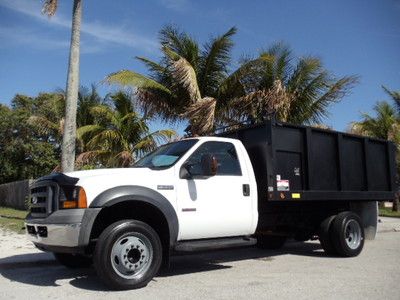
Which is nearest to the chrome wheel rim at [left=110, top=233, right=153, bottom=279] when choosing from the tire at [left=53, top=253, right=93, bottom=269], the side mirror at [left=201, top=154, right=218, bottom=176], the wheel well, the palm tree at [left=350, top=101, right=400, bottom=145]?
the wheel well

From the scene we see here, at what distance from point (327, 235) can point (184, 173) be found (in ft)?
12.3

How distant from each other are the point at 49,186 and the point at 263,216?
3.92 metres

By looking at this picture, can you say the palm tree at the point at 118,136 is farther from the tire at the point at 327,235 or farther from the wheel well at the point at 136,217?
the wheel well at the point at 136,217

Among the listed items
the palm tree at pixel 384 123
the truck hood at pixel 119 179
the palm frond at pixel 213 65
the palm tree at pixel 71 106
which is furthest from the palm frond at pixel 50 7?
the palm tree at pixel 384 123

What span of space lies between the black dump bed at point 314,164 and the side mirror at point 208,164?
1.45 meters

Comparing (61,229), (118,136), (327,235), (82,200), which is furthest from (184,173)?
(118,136)

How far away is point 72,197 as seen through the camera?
6684 mm

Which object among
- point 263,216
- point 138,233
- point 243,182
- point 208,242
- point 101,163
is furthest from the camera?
point 101,163

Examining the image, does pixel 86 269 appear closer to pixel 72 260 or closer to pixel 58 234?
pixel 72 260

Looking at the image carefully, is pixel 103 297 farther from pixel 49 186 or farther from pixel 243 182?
pixel 243 182

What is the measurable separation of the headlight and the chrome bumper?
279 mm

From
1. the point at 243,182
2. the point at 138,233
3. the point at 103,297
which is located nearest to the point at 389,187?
the point at 243,182

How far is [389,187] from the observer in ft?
36.6

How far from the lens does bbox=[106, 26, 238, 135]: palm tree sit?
15539 millimetres
